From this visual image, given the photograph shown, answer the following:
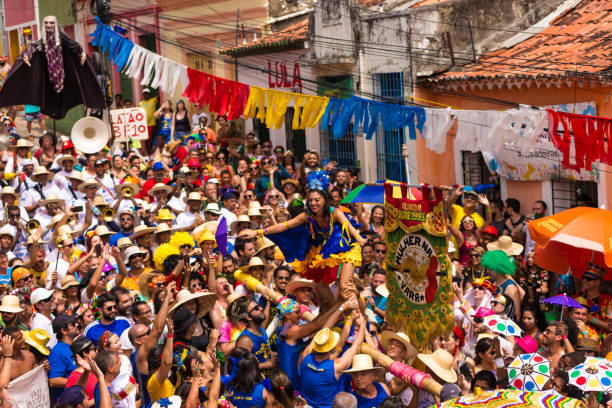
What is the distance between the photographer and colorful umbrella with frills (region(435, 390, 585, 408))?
5762 millimetres

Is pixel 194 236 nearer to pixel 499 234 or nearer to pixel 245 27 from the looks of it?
pixel 499 234

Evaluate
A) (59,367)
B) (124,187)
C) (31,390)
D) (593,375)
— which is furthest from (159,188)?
(593,375)

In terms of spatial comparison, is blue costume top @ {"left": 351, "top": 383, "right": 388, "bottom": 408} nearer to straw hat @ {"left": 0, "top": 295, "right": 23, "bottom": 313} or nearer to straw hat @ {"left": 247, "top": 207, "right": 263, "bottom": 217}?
straw hat @ {"left": 0, "top": 295, "right": 23, "bottom": 313}

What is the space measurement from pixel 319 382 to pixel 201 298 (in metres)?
1.74

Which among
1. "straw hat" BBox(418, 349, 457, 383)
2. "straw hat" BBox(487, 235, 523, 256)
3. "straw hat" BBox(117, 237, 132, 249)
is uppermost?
"straw hat" BBox(117, 237, 132, 249)

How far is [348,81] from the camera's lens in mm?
18906

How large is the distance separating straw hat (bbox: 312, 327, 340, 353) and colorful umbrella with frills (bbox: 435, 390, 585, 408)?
172cm

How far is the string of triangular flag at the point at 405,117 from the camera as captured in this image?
1145 cm

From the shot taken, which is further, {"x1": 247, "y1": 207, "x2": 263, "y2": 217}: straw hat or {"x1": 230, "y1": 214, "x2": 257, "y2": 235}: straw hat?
{"x1": 247, "y1": 207, "x2": 263, "y2": 217}: straw hat

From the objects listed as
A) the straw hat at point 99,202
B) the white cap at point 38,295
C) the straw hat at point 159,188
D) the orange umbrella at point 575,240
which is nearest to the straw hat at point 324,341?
the white cap at point 38,295

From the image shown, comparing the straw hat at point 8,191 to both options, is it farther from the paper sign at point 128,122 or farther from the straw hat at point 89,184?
the paper sign at point 128,122

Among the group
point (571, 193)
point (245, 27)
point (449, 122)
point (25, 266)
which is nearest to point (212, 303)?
point (25, 266)

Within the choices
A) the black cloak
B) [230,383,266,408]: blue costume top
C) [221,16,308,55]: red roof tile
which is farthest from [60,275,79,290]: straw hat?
[221,16,308,55]: red roof tile

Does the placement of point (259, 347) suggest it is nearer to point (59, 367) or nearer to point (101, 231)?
point (59, 367)
